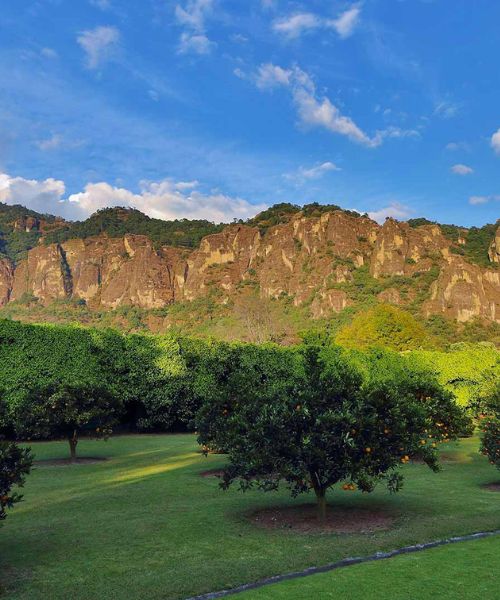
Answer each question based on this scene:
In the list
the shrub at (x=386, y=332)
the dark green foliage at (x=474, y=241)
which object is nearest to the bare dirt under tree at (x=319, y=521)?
the shrub at (x=386, y=332)

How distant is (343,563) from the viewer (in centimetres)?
706

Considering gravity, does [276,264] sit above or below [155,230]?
below

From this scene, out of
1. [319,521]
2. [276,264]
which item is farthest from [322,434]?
[276,264]

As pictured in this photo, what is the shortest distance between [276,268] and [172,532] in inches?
5978

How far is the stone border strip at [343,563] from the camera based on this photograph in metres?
6.03

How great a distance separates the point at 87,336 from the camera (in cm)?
2847

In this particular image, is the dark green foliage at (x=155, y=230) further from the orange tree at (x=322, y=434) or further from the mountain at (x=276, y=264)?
the orange tree at (x=322, y=434)

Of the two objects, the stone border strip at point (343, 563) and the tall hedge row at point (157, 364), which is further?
the tall hedge row at point (157, 364)

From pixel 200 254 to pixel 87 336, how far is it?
5760 inches

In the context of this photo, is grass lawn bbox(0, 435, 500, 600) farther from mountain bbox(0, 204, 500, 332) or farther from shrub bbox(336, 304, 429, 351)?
mountain bbox(0, 204, 500, 332)

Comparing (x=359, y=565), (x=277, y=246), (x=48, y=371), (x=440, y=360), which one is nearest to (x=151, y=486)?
(x=359, y=565)

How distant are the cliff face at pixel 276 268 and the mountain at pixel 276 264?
339 millimetres

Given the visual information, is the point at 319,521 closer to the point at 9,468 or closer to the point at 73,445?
the point at 9,468

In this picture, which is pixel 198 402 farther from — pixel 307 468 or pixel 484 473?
pixel 307 468
